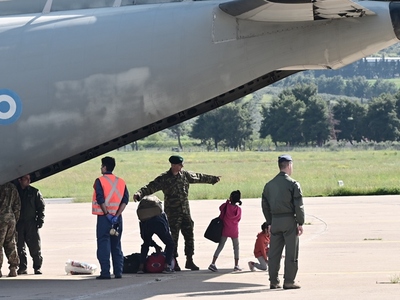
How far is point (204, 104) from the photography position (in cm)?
1505

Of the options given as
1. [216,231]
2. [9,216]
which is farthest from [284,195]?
[9,216]

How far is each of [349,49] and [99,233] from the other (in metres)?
4.70

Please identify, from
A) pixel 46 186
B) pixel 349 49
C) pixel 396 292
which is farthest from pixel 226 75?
pixel 46 186

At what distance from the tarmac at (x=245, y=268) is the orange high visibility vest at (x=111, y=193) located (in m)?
1.12

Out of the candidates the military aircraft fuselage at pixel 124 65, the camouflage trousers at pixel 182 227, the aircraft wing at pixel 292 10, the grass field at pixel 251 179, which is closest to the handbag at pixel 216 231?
the camouflage trousers at pixel 182 227

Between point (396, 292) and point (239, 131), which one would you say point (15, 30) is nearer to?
point (396, 292)

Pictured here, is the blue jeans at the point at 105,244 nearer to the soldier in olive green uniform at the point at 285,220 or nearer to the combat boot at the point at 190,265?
the combat boot at the point at 190,265

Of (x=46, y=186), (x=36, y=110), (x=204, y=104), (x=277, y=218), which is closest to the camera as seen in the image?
(x=277, y=218)

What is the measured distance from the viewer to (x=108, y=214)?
14570 millimetres

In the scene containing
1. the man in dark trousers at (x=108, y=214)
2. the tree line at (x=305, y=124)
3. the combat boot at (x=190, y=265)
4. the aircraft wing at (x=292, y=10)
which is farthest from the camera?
the tree line at (x=305, y=124)

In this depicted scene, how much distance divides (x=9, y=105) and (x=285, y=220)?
4.45 m

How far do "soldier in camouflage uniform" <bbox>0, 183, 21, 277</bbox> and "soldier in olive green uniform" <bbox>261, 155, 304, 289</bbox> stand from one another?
13.8ft

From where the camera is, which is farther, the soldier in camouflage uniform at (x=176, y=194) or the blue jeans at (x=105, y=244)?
the soldier in camouflage uniform at (x=176, y=194)

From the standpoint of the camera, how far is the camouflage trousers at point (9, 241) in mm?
14797
